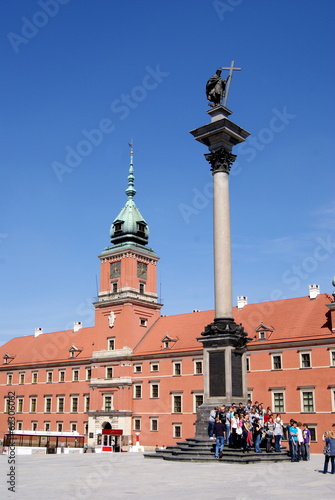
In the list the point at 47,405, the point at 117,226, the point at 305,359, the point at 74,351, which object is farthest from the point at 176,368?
the point at 47,405

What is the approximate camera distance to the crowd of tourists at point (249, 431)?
2012 cm

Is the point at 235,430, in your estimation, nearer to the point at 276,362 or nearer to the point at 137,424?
the point at 276,362

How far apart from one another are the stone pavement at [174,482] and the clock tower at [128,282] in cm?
4291

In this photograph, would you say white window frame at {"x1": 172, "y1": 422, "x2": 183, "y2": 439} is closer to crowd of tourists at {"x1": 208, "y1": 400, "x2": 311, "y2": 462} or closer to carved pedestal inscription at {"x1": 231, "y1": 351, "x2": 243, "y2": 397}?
carved pedestal inscription at {"x1": 231, "y1": 351, "x2": 243, "y2": 397}

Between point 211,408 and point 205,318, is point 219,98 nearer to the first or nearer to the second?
point 211,408

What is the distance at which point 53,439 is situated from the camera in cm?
5866

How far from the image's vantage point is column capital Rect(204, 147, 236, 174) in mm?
25984

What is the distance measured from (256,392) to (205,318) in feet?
39.7

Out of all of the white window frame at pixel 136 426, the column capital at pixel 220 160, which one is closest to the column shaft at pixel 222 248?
the column capital at pixel 220 160

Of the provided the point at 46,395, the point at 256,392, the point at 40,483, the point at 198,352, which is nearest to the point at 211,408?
the point at 40,483

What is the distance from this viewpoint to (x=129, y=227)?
67.2 metres

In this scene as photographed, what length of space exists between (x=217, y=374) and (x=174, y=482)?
30.4 feet

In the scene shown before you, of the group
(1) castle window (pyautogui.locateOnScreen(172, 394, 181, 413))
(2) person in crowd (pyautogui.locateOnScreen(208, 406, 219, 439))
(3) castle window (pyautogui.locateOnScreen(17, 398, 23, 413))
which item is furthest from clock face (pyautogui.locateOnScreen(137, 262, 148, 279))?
(2) person in crowd (pyautogui.locateOnScreen(208, 406, 219, 439))

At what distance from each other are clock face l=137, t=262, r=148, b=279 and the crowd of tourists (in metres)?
43.8
